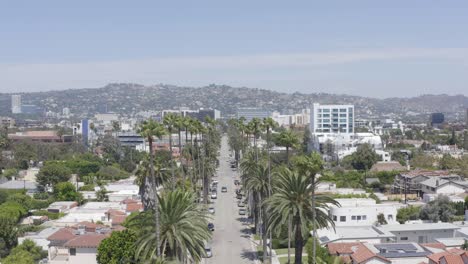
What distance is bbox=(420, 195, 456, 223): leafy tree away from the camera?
70750 millimetres

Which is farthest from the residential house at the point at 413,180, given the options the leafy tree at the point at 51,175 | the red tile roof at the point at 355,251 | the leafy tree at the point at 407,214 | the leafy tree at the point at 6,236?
the leafy tree at the point at 6,236

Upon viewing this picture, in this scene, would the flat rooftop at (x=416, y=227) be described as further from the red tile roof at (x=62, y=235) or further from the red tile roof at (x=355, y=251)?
the red tile roof at (x=62, y=235)

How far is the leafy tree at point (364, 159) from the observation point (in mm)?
126125

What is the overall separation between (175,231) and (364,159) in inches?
3637

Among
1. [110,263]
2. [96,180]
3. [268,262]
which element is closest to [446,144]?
[96,180]

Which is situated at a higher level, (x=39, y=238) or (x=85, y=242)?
(x=85, y=242)

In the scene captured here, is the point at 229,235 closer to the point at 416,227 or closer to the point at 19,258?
the point at 416,227

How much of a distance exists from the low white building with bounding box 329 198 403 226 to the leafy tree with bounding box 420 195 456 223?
3940 mm

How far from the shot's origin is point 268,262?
54531mm

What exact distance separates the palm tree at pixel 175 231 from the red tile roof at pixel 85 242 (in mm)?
11585

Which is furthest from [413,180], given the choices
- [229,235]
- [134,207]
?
[134,207]

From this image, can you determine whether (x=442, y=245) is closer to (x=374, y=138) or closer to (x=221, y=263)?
(x=221, y=263)

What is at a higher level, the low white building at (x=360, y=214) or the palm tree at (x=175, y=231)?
the palm tree at (x=175, y=231)

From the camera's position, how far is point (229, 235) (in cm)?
6712
